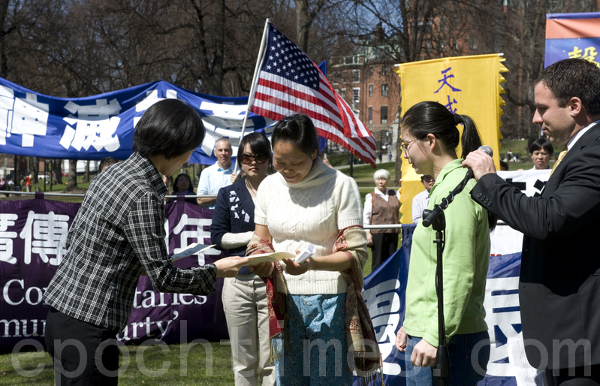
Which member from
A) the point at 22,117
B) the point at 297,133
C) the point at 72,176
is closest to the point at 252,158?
the point at 297,133

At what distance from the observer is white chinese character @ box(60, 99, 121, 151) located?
7.45 metres

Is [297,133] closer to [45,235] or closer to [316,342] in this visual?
[316,342]

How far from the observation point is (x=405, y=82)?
861 cm

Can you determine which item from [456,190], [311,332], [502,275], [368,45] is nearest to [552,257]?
[456,190]

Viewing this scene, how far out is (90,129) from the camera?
750 centimetres

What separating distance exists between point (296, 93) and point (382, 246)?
172 inches

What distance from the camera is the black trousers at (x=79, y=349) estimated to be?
2430mm

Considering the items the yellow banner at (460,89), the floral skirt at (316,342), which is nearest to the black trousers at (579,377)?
the floral skirt at (316,342)

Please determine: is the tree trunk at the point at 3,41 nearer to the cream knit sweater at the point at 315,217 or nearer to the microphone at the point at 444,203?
the cream knit sweater at the point at 315,217

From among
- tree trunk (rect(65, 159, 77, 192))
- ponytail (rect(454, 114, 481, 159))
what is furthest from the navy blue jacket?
tree trunk (rect(65, 159, 77, 192))

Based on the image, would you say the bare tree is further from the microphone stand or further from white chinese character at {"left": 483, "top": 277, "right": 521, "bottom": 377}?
the microphone stand

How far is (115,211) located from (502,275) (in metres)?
3.34

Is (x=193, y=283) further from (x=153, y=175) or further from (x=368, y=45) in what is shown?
(x=368, y=45)

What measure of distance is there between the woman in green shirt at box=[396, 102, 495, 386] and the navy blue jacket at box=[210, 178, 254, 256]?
1.85 m
